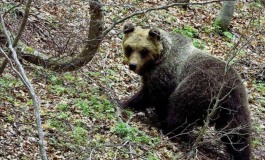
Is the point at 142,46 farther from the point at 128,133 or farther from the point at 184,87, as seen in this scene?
the point at 128,133

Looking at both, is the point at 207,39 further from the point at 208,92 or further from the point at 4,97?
the point at 4,97

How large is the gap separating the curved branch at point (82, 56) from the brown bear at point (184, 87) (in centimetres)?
53

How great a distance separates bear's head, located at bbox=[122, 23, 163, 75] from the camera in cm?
857

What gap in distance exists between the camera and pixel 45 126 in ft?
23.6

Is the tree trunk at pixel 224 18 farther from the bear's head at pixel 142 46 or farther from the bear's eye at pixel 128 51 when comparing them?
the bear's eye at pixel 128 51

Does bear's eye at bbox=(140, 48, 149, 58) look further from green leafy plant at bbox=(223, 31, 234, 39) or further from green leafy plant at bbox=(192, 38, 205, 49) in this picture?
green leafy plant at bbox=(223, 31, 234, 39)

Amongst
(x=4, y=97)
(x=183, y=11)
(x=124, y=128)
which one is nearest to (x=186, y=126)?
(x=124, y=128)

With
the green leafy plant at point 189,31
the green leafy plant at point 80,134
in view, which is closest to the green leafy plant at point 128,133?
the green leafy plant at point 80,134

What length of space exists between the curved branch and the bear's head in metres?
0.53

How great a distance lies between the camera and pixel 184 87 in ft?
26.9

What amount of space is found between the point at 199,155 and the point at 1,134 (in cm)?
317

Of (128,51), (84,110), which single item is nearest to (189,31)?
(128,51)

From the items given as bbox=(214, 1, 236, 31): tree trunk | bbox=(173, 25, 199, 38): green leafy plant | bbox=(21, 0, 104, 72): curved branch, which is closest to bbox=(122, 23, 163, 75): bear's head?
bbox=(21, 0, 104, 72): curved branch

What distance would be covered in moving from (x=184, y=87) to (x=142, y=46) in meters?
1.06
